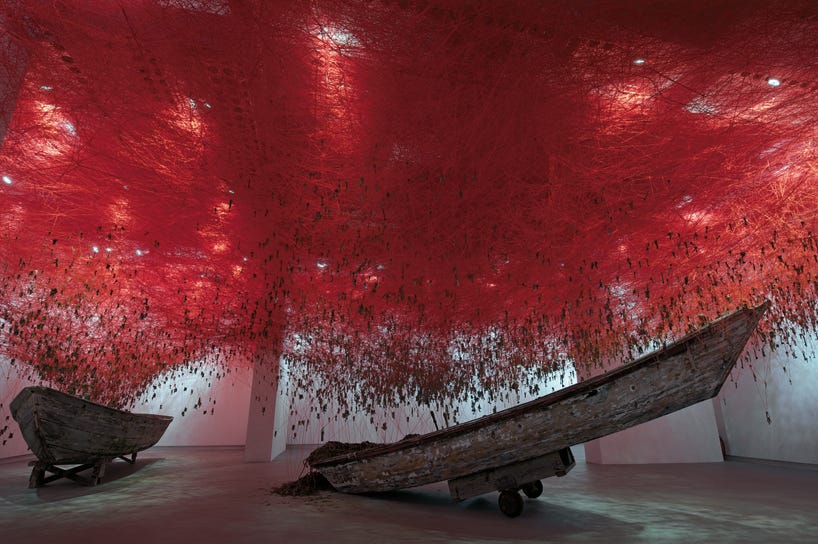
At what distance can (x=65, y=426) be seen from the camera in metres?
6.71

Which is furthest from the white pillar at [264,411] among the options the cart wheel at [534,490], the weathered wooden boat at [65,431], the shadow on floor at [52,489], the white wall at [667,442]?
the white wall at [667,442]

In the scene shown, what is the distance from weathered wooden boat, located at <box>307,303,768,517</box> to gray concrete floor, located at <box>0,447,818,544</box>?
469 mm

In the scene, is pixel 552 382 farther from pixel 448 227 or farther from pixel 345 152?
pixel 345 152

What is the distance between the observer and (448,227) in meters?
7.03

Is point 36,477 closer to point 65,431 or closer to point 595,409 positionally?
point 65,431

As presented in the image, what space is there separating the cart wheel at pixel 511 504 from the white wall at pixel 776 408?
20.4 feet

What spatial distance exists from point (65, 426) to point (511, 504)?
7013 millimetres

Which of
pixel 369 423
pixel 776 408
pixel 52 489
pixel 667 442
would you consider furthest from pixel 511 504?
pixel 369 423

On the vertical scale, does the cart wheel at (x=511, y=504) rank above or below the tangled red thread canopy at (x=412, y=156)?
below

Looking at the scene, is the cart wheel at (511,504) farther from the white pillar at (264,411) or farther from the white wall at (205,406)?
the white wall at (205,406)

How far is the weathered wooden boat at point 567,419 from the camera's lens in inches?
186

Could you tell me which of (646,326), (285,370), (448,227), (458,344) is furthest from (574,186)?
(285,370)

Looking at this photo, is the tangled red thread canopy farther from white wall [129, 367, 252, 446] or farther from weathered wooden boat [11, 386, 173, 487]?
white wall [129, 367, 252, 446]

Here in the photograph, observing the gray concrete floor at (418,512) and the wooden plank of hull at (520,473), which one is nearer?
the gray concrete floor at (418,512)
